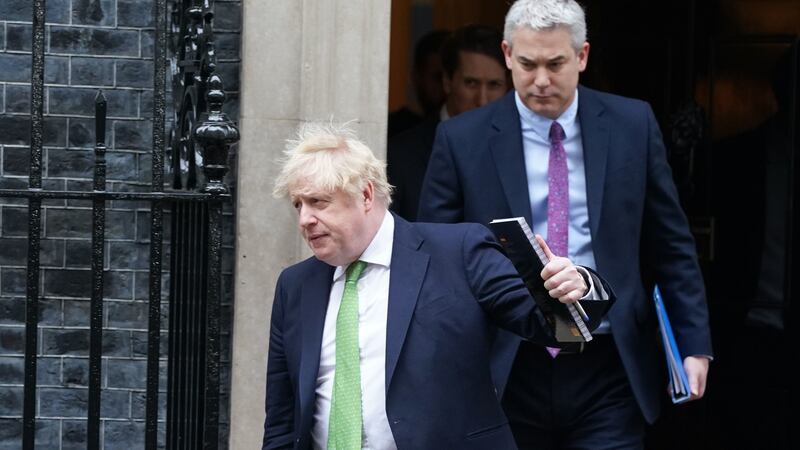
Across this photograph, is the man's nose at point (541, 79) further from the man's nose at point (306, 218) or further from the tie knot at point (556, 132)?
the man's nose at point (306, 218)

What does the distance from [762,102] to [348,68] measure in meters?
2.60

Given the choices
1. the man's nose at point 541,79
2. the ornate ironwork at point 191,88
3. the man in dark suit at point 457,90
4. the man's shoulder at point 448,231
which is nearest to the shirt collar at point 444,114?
the man in dark suit at point 457,90

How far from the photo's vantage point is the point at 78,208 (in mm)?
6289

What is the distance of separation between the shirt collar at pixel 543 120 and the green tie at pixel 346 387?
116 centimetres

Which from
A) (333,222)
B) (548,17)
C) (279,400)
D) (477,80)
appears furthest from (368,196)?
(477,80)

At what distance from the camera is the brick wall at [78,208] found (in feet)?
20.7

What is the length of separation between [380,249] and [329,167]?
0.27m

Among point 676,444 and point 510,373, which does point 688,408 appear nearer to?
point 676,444

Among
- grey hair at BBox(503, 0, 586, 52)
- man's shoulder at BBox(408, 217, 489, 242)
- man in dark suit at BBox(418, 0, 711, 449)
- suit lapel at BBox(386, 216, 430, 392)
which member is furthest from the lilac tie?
suit lapel at BBox(386, 216, 430, 392)

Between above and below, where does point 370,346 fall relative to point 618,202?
below

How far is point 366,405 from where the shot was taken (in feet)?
14.5

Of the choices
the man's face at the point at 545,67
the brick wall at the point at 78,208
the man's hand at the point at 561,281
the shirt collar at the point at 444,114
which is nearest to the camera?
the man's hand at the point at 561,281

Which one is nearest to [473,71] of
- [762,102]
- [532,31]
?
[532,31]

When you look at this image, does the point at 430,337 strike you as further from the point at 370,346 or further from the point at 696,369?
the point at 696,369
